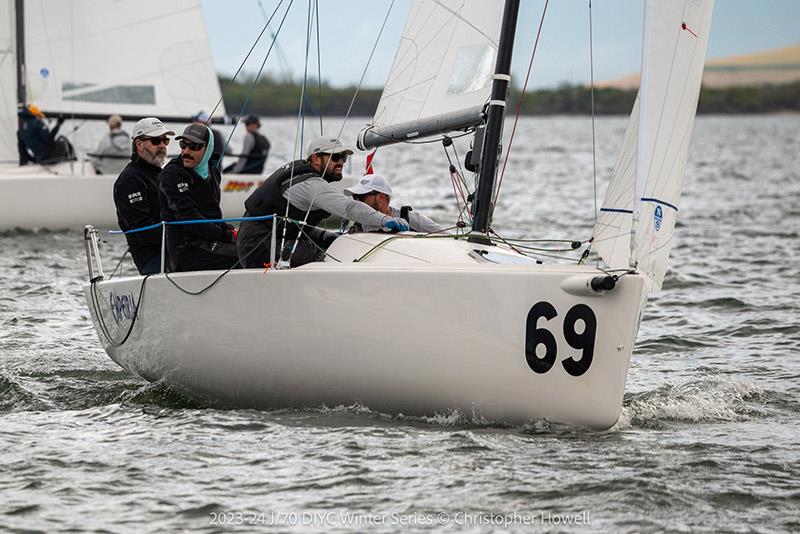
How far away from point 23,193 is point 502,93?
32.6 ft

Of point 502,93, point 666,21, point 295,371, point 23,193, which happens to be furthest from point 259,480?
point 23,193

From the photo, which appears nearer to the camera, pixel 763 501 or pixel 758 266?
pixel 763 501

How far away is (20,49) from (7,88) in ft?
2.65

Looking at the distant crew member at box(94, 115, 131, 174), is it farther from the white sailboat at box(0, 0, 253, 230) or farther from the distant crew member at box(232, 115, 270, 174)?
the distant crew member at box(232, 115, 270, 174)

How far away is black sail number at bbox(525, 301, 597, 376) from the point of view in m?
5.45

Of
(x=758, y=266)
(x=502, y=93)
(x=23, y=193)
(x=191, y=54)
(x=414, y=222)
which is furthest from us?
(x=191, y=54)

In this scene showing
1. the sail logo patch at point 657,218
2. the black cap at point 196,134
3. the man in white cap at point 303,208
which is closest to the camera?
the sail logo patch at point 657,218

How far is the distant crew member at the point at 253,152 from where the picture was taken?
16775 millimetres

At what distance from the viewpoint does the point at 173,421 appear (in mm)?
6156

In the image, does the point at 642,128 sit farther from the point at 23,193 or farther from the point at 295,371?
the point at 23,193

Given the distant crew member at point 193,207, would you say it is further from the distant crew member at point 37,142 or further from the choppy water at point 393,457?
the distant crew member at point 37,142

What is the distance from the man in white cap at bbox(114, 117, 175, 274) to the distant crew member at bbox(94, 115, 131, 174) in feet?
29.0

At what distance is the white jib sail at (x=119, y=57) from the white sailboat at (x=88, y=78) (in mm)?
14

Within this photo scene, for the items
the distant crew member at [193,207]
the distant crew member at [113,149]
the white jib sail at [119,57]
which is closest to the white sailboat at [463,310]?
the distant crew member at [193,207]
